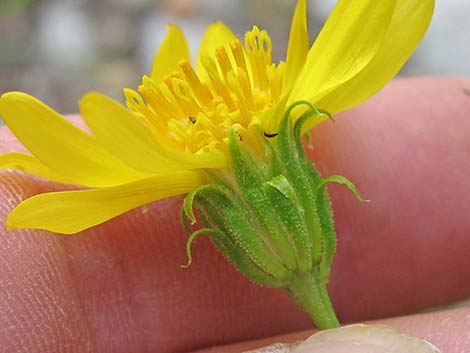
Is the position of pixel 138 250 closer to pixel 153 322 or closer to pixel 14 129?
pixel 153 322

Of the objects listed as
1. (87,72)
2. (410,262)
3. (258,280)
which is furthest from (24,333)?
(87,72)

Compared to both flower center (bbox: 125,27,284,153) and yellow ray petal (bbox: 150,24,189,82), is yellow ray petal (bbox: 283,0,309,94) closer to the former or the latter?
flower center (bbox: 125,27,284,153)

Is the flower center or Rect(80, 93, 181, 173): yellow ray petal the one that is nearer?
Rect(80, 93, 181, 173): yellow ray petal

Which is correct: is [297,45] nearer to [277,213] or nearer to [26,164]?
[277,213]

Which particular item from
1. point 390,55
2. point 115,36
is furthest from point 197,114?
point 115,36

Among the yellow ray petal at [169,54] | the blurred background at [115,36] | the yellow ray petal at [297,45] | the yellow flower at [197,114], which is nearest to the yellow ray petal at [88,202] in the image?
the yellow flower at [197,114]

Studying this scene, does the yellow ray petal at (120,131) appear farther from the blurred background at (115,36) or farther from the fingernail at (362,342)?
the blurred background at (115,36)

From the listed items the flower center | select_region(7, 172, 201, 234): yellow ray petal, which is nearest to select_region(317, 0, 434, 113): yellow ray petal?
the flower center
